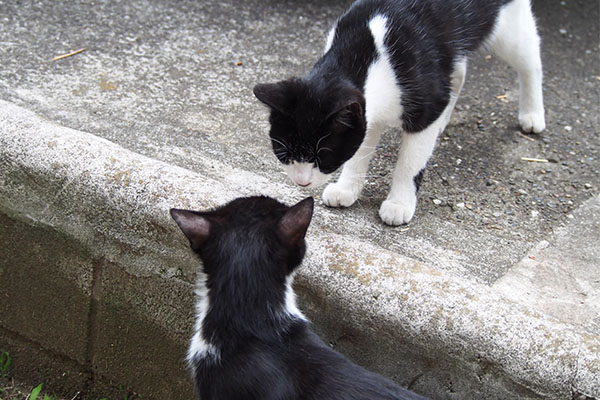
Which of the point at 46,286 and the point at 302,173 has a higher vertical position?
the point at 302,173

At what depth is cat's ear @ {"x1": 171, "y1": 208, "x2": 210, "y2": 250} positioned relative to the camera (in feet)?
5.20

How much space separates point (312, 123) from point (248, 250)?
55cm

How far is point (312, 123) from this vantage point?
1.98 meters

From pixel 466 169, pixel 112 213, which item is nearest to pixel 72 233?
pixel 112 213

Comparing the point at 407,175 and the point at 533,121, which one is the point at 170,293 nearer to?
the point at 407,175

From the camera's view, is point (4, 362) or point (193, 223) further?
point (4, 362)

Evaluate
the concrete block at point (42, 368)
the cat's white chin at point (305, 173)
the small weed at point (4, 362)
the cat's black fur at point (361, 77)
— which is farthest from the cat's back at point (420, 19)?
the small weed at point (4, 362)

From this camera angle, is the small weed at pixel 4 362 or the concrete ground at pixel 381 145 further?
the small weed at pixel 4 362

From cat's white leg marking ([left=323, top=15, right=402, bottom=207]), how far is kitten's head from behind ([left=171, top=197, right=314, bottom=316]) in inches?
26.6

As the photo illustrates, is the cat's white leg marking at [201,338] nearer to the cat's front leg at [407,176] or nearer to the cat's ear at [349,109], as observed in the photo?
the cat's ear at [349,109]

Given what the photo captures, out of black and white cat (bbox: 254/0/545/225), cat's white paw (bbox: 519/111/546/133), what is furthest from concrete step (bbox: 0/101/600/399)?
cat's white paw (bbox: 519/111/546/133)

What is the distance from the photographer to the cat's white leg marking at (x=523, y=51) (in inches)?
111

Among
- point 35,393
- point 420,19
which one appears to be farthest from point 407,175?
point 35,393

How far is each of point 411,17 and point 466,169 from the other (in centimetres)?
77
